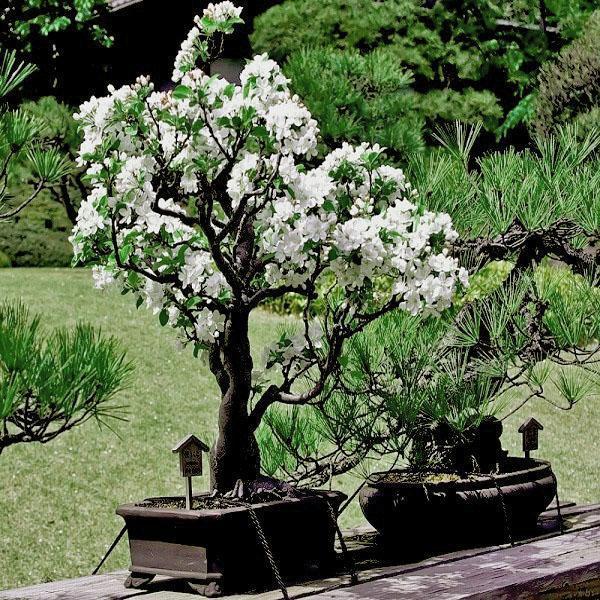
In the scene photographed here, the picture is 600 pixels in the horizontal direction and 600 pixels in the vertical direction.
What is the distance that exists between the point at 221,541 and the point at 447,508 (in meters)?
0.83

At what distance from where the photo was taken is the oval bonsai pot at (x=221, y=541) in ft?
7.87

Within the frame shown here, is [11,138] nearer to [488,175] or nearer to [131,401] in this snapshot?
[488,175]

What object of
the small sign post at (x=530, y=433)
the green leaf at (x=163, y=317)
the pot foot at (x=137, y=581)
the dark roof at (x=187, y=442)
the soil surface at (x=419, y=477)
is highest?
the green leaf at (x=163, y=317)

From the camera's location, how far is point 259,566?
2.49 meters

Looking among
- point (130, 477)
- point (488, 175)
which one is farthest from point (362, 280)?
point (130, 477)

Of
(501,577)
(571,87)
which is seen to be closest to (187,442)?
(501,577)

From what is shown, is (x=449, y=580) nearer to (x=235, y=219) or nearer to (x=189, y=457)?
(x=189, y=457)

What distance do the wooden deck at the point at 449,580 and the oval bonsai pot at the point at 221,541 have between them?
52 mm

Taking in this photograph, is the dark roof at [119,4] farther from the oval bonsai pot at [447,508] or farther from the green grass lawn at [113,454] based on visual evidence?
the oval bonsai pot at [447,508]

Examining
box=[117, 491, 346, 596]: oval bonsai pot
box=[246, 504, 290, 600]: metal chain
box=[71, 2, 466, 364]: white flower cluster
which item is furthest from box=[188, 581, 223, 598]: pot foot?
box=[71, 2, 466, 364]: white flower cluster

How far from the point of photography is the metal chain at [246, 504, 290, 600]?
2.34 metres

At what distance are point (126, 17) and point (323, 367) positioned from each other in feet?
22.2

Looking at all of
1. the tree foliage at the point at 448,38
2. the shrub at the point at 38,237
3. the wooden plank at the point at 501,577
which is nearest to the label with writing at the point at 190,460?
the wooden plank at the point at 501,577

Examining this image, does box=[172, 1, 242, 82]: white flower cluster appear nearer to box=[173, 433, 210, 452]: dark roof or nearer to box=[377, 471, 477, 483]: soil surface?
box=[173, 433, 210, 452]: dark roof
